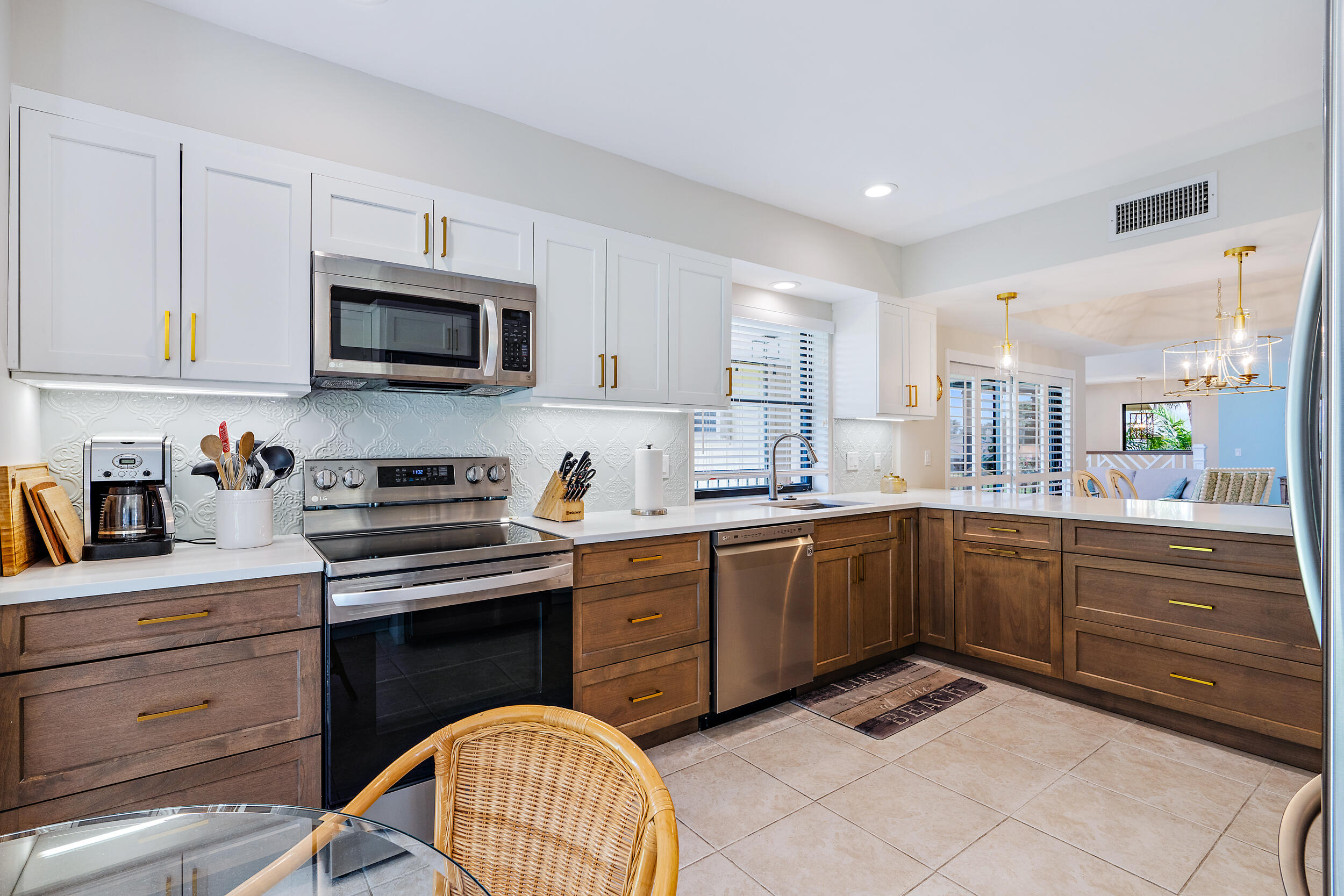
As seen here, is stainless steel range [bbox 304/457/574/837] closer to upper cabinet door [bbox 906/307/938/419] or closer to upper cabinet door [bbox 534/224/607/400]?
upper cabinet door [bbox 534/224/607/400]

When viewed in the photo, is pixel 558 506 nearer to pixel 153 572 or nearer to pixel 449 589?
pixel 449 589

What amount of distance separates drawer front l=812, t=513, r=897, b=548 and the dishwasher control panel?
0.10 m

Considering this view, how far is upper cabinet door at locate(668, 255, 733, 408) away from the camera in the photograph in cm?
314

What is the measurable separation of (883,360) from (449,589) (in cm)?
315

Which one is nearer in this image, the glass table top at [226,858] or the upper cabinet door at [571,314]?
the glass table top at [226,858]

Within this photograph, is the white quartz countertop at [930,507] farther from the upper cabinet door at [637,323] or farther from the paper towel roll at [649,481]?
the upper cabinet door at [637,323]

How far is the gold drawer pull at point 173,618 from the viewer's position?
5.40ft

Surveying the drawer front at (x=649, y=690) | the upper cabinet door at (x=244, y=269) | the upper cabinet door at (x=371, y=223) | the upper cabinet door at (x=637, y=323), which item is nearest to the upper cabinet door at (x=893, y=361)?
the upper cabinet door at (x=637, y=323)

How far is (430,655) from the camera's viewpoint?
6.72ft

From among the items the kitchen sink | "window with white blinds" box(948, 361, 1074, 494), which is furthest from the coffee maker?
"window with white blinds" box(948, 361, 1074, 494)

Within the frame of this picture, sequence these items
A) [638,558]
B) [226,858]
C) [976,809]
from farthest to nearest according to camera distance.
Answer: [638,558] < [976,809] < [226,858]

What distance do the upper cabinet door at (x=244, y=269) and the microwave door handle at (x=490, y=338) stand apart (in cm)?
60

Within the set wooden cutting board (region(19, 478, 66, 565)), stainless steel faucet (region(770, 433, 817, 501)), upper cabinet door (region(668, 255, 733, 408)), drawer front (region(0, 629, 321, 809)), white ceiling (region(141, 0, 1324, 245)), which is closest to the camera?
drawer front (region(0, 629, 321, 809))

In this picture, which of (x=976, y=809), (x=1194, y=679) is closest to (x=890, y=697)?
(x=976, y=809)
